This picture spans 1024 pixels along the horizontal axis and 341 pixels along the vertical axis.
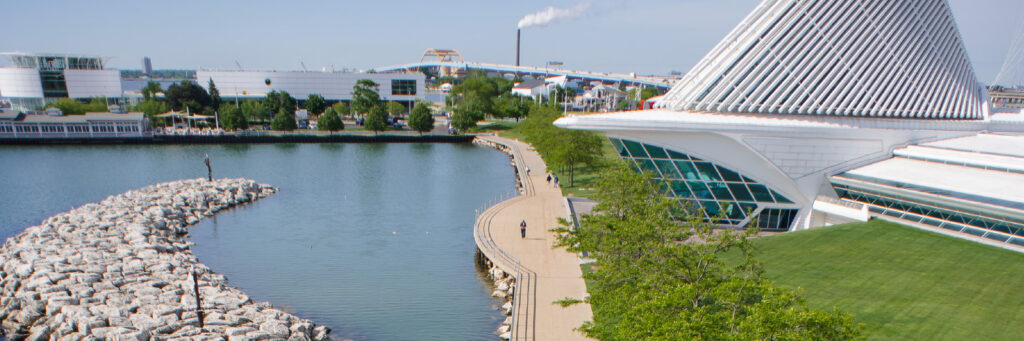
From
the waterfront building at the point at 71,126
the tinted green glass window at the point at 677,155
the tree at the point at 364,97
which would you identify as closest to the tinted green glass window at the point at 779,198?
the tinted green glass window at the point at 677,155

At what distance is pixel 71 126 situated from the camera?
8006 cm

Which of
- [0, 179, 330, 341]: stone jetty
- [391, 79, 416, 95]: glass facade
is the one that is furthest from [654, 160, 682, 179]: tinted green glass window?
[391, 79, 416, 95]: glass facade

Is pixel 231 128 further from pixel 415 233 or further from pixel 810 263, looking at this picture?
pixel 810 263

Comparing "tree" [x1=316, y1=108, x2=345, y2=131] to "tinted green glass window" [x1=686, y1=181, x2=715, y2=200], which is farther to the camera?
"tree" [x1=316, y1=108, x2=345, y2=131]

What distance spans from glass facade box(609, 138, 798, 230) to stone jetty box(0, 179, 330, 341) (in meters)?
21.9

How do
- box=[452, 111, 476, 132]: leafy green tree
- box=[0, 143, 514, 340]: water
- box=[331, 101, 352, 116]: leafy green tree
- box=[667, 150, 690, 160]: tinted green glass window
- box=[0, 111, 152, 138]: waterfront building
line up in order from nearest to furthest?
box=[0, 143, 514, 340]: water, box=[667, 150, 690, 160]: tinted green glass window, box=[0, 111, 152, 138]: waterfront building, box=[452, 111, 476, 132]: leafy green tree, box=[331, 101, 352, 116]: leafy green tree

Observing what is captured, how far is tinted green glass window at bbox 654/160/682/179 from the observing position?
35062mm

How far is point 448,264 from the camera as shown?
32.3m

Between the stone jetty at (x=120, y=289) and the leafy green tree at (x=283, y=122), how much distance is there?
50581 mm

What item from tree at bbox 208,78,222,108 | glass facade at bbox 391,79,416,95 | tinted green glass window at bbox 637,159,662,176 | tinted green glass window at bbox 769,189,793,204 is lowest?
tinted green glass window at bbox 769,189,793,204

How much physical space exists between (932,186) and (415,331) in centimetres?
2771

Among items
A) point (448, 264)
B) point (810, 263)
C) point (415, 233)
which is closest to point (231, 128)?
point (415, 233)

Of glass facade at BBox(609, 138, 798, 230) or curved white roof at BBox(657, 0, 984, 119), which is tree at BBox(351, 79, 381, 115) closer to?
glass facade at BBox(609, 138, 798, 230)

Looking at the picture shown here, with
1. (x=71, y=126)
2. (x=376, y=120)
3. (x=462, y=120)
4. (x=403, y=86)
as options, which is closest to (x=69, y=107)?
(x=71, y=126)
